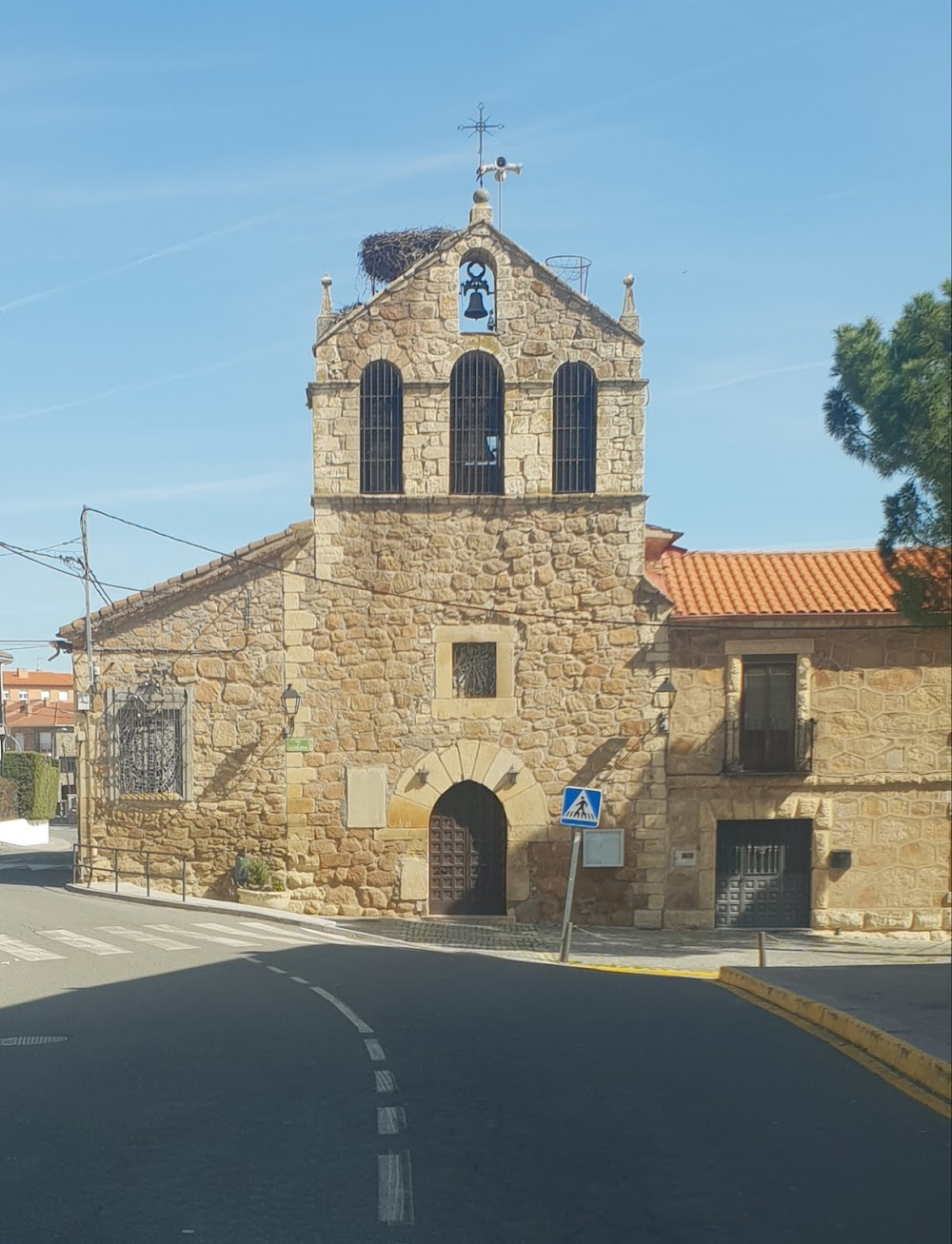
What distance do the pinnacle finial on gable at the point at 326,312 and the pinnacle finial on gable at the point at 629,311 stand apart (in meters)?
5.16

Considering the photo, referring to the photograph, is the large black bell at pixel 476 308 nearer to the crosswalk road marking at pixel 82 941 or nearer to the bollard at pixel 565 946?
the bollard at pixel 565 946

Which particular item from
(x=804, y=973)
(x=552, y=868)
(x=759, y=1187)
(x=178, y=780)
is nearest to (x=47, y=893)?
(x=178, y=780)

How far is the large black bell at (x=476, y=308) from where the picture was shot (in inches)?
952

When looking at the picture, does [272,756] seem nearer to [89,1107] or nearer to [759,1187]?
[89,1107]

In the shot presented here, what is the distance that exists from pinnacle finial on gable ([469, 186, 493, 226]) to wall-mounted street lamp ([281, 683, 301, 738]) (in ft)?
28.9

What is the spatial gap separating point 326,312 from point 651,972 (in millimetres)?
12876

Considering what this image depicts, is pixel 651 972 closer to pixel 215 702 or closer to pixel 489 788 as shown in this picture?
pixel 489 788

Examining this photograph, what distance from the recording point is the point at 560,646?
2355 centimetres

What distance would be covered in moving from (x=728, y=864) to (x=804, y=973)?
29.2ft

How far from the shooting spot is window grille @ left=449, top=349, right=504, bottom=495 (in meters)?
23.9

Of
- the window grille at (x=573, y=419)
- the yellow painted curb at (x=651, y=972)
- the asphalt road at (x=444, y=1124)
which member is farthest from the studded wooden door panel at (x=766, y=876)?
the asphalt road at (x=444, y=1124)

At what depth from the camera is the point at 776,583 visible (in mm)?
24250

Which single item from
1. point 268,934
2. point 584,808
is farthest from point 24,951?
point 584,808

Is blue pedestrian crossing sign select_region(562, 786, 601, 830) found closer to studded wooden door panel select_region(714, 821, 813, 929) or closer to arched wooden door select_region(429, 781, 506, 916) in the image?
arched wooden door select_region(429, 781, 506, 916)
